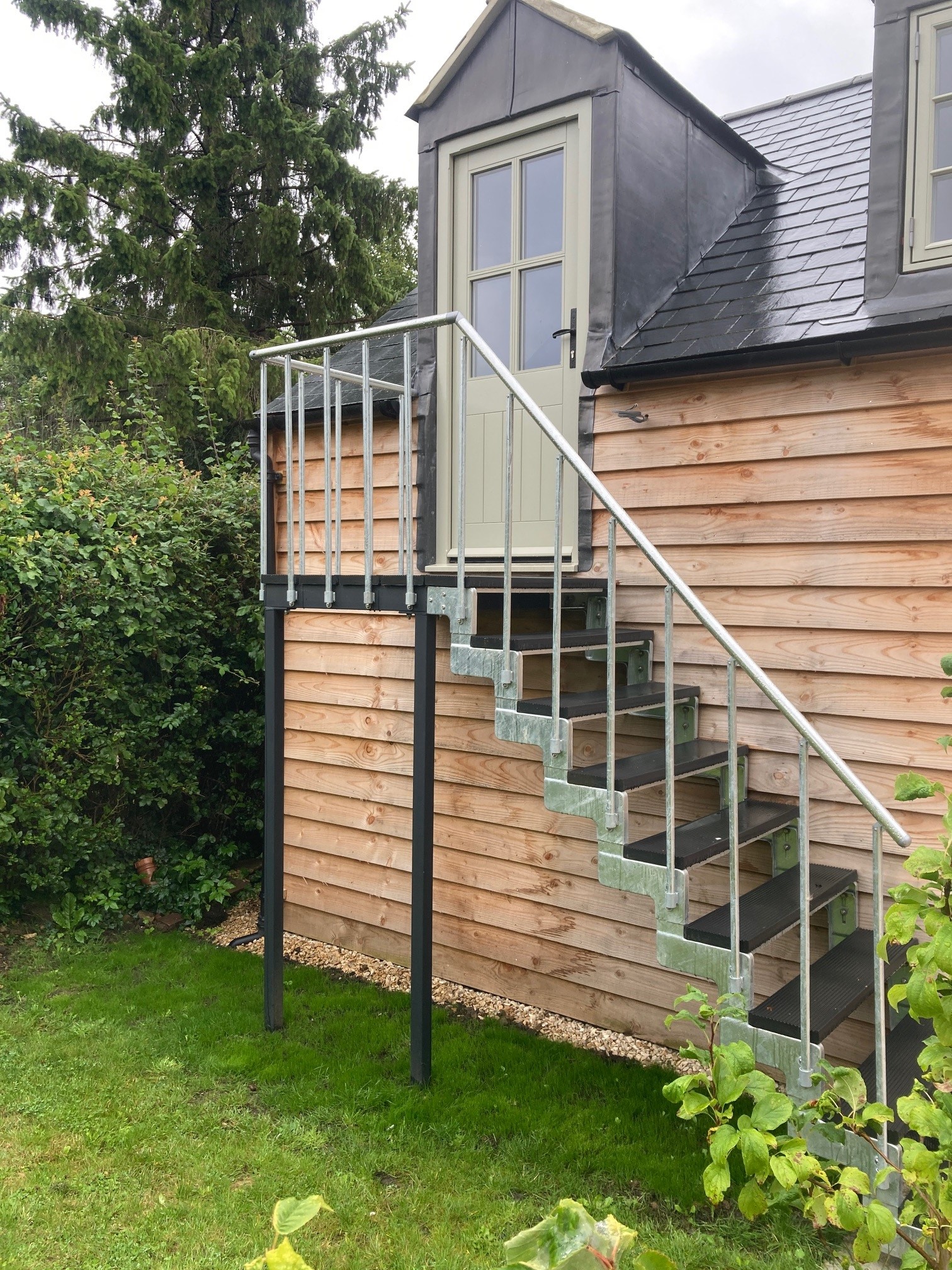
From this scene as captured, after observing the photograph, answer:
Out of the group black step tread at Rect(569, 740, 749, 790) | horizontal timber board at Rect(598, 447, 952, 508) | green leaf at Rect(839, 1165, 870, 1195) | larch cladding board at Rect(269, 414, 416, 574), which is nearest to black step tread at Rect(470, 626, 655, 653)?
black step tread at Rect(569, 740, 749, 790)

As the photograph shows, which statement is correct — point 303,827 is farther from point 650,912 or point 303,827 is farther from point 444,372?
point 444,372

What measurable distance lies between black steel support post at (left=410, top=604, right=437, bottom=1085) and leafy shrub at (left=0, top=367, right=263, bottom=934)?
2361 mm

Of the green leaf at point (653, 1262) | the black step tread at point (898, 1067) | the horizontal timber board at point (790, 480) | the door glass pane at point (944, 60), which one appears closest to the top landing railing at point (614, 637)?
the black step tread at point (898, 1067)

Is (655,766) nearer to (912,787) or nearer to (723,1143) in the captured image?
(912,787)

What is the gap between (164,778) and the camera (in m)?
5.60

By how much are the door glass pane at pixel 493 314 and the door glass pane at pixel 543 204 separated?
183 millimetres

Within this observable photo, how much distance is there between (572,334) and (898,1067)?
2.97 metres

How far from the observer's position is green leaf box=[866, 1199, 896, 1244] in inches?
59.1

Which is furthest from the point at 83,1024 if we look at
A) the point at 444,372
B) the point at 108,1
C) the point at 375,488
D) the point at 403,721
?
the point at 108,1

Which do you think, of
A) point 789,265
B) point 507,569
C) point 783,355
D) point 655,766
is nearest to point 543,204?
point 789,265

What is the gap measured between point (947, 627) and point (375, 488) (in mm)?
2791

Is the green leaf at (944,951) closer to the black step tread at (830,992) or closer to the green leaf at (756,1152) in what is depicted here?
the green leaf at (756,1152)

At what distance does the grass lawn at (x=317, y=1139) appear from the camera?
2678 mm

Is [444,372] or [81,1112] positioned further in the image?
[444,372]
